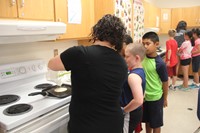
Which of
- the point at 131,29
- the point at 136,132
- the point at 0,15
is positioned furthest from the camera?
the point at 131,29

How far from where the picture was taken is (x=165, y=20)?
5.70 metres

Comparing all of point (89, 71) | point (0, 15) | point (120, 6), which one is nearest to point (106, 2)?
point (120, 6)

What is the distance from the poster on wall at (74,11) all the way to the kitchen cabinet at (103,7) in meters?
0.38

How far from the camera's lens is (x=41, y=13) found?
1.65 m

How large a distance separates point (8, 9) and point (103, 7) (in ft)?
4.22

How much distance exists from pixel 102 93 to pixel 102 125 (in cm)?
21

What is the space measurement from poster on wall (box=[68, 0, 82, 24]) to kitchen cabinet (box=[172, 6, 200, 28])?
441cm

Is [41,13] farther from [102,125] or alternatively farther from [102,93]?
[102,125]

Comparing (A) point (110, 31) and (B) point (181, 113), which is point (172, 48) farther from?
(A) point (110, 31)

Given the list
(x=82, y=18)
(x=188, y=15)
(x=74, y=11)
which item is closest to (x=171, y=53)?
(x=188, y=15)

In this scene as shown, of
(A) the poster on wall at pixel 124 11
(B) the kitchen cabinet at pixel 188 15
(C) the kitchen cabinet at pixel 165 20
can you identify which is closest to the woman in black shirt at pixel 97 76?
(A) the poster on wall at pixel 124 11

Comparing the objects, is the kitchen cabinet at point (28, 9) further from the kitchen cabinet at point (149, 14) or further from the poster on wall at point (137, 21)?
the kitchen cabinet at point (149, 14)

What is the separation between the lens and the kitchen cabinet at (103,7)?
2355 mm

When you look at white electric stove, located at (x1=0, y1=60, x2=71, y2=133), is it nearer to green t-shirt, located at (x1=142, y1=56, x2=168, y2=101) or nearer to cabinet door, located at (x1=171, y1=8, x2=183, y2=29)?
green t-shirt, located at (x1=142, y1=56, x2=168, y2=101)
